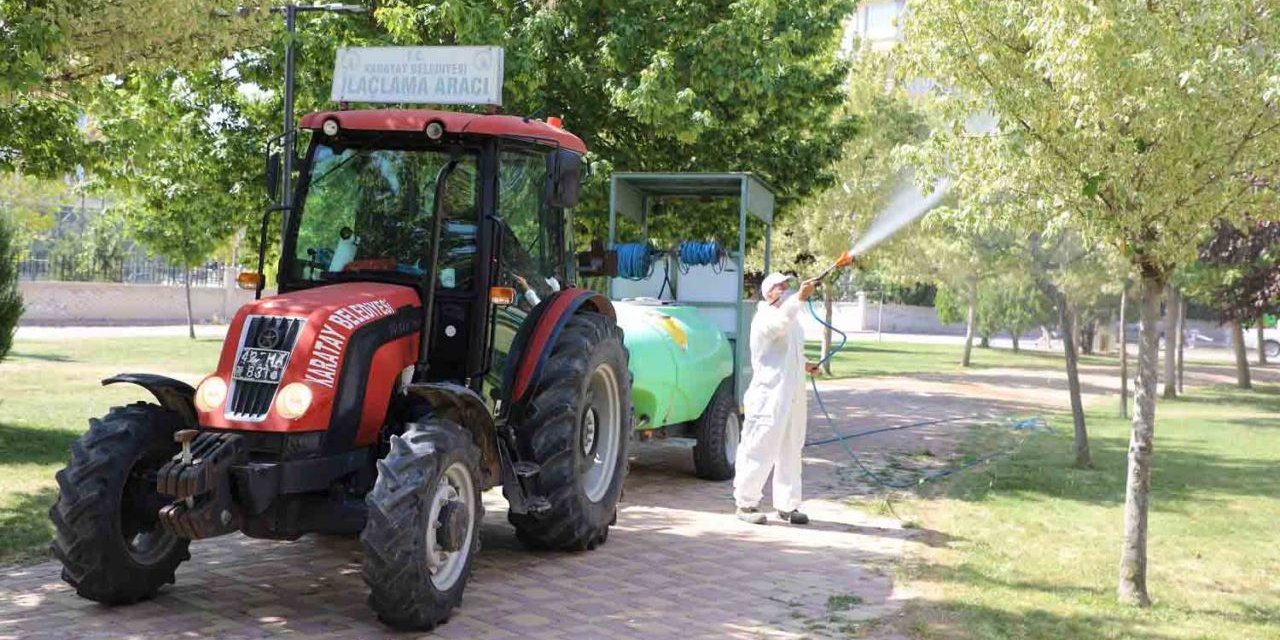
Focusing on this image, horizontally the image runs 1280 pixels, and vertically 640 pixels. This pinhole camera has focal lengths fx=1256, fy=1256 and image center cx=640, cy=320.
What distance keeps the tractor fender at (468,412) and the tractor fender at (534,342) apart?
50 cm

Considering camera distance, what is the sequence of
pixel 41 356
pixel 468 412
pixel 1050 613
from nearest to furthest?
pixel 468 412, pixel 1050 613, pixel 41 356

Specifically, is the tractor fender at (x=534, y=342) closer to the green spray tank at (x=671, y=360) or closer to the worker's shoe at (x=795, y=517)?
the green spray tank at (x=671, y=360)

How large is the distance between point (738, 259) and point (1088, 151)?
513 cm

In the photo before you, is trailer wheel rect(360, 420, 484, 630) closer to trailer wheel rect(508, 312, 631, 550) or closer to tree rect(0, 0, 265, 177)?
trailer wheel rect(508, 312, 631, 550)

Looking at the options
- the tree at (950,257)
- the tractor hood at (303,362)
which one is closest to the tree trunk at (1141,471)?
the tractor hood at (303,362)

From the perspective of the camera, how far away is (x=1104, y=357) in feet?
167

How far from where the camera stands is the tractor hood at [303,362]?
632 centimetres

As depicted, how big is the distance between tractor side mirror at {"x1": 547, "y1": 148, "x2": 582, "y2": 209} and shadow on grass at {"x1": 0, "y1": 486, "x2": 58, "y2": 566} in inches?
154

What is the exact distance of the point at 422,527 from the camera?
618 cm

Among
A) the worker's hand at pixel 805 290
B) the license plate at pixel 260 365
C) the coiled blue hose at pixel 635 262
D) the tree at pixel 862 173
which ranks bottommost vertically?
the license plate at pixel 260 365

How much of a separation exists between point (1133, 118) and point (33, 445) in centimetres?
1088

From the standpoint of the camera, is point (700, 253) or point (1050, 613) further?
point (700, 253)

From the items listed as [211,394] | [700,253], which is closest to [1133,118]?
[700,253]

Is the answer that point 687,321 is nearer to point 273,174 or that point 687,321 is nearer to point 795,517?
point 795,517
